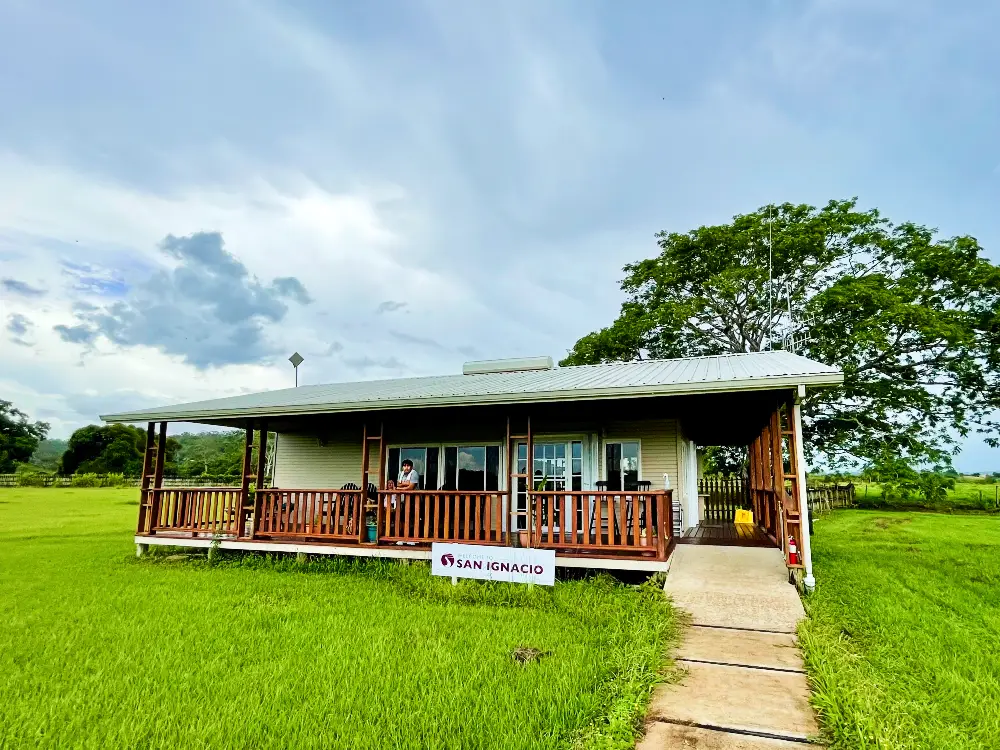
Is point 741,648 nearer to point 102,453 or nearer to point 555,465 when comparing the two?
point 555,465

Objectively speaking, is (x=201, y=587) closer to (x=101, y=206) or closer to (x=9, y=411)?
(x=101, y=206)

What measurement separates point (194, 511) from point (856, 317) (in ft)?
61.8

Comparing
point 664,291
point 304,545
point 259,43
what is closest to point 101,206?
point 259,43

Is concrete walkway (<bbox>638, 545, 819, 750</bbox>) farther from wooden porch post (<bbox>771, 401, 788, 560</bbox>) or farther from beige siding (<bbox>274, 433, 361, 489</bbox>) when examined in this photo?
beige siding (<bbox>274, 433, 361, 489</bbox>)

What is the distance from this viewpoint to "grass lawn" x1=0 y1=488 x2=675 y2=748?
3.76 metres

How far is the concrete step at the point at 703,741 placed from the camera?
3408 millimetres

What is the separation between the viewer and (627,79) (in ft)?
42.3

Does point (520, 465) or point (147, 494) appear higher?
point (520, 465)

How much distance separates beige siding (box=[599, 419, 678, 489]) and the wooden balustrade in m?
4.49

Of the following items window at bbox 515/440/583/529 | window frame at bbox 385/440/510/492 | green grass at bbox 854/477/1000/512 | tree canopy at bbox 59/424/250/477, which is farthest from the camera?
tree canopy at bbox 59/424/250/477

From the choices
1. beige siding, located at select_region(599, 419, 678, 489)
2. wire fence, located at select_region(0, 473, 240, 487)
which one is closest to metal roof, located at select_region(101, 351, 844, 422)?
beige siding, located at select_region(599, 419, 678, 489)

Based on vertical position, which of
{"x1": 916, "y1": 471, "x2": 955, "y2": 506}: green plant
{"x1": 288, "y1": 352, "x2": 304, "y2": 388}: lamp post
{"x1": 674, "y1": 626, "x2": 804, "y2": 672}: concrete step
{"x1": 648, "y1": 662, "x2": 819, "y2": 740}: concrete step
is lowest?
{"x1": 648, "y1": 662, "x2": 819, "y2": 740}: concrete step

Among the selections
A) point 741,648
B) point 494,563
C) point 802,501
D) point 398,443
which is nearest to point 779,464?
point 802,501

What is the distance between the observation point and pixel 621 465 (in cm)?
1077
